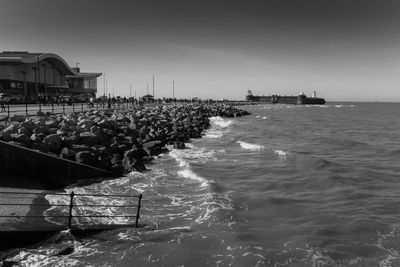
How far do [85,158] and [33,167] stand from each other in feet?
7.85

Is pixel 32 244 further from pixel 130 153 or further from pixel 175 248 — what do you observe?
pixel 130 153

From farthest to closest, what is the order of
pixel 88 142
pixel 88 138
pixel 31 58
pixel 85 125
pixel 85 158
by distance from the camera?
pixel 31 58 → pixel 85 125 → pixel 88 138 → pixel 88 142 → pixel 85 158

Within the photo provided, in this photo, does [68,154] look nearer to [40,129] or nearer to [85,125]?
[40,129]

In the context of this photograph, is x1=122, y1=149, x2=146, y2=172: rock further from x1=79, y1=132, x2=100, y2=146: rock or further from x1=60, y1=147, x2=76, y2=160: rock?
x1=60, y1=147, x2=76, y2=160: rock

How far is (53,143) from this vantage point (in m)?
14.6

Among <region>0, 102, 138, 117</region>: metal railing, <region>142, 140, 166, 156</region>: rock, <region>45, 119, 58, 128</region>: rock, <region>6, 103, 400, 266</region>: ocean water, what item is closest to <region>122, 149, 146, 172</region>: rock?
<region>6, 103, 400, 266</region>: ocean water

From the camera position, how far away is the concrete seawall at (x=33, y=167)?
11102 millimetres

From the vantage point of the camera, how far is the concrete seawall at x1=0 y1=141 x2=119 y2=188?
11102 millimetres

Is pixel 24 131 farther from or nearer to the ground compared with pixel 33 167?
farther from the ground

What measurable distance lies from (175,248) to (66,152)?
290 inches

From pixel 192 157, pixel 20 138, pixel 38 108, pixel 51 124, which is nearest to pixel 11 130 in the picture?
pixel 20 138

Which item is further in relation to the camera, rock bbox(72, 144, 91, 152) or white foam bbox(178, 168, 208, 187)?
rock bbox(72, 144, 91, 152)

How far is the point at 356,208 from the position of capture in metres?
11.2

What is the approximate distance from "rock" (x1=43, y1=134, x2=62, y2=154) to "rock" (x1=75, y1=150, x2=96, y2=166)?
139 cm
